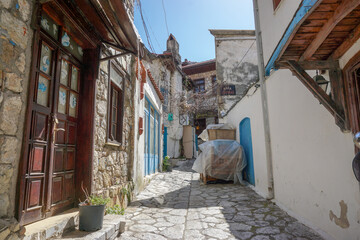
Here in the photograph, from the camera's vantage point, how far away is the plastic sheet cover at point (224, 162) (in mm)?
7379

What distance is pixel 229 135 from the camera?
8789mm

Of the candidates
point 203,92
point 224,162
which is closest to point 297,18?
point 224,162

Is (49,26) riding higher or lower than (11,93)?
higher

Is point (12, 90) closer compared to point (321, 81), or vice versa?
point (12, 90)

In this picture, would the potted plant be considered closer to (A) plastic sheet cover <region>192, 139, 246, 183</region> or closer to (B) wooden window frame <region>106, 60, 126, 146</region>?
(B) wooden window frame <region>106, 60, 126, 146</region>

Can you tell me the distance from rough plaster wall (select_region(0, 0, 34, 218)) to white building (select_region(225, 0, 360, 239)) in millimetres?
2472

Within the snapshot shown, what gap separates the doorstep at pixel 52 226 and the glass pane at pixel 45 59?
1681mm

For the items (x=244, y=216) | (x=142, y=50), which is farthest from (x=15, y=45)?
(x=244, y=216)

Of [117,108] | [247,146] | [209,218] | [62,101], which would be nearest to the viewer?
[62,101]

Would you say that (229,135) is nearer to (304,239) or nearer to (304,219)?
(304,219)

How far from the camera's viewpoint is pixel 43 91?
8.91ft

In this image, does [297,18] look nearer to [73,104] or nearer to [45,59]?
[45,59]

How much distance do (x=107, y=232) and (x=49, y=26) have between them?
→ 8.42ft

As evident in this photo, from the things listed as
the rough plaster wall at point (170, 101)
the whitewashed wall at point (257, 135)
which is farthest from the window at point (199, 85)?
the whitewashed wall at point (257, 135)
